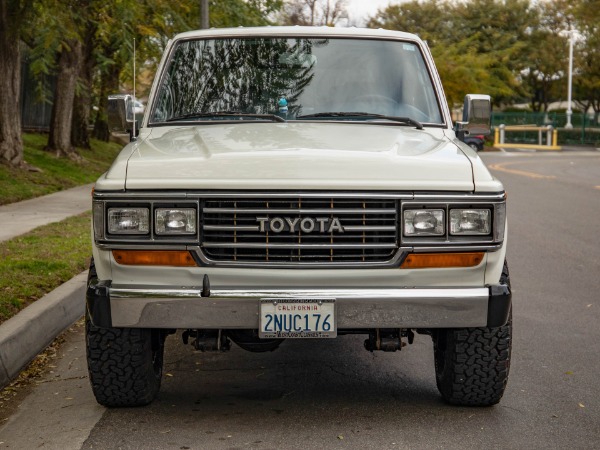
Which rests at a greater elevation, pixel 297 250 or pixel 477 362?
pixel 297 250

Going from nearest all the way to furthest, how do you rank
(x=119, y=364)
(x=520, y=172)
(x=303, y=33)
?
(x=119, y=364), (x=303, y=33), (x=520, y=172)

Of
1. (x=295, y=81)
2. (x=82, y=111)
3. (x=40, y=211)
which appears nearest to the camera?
(x=295, y=81)

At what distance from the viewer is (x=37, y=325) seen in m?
6.91

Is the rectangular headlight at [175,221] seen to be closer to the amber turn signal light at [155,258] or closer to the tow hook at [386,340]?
the amber turn signal light at [155,258]

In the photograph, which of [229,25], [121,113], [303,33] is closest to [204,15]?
[229,25]

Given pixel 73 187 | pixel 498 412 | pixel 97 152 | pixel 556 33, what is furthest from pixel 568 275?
pixel 556 33

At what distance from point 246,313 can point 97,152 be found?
2607 centimetres

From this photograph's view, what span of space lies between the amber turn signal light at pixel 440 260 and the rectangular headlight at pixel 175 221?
0.97 meters

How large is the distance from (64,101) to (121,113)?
19368mm

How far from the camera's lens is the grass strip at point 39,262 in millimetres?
7785

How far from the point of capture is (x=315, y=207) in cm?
482

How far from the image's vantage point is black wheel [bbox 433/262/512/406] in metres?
5.13

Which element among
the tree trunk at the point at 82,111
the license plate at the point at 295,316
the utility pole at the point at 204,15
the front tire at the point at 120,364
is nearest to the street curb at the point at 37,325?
the front tire at the point at 120,364

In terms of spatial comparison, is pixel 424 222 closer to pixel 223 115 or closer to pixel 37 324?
pixel 223 115
